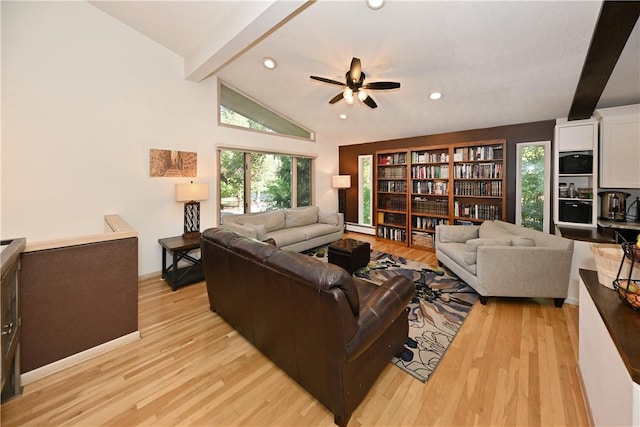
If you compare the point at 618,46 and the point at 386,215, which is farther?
the point at 386,215

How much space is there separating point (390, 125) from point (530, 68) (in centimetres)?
232

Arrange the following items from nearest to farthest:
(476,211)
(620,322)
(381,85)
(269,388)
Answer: (620,322) < (269,388) < (381,85) < (476,211)

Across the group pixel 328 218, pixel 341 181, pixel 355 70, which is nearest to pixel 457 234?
pixel 328 218

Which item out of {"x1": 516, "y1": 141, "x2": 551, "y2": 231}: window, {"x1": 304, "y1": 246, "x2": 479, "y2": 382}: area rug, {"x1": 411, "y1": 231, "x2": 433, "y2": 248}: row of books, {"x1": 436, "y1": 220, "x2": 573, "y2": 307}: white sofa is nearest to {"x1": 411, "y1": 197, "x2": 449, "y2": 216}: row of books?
{"x1": 411, "y1": 231, "x2": 433, "y2": 248}: row of books

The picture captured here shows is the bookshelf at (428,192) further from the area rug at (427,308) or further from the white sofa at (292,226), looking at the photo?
the white sofa at (292,226)

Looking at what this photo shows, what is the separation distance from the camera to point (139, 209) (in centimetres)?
351

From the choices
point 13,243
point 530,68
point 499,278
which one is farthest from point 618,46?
point 13,243

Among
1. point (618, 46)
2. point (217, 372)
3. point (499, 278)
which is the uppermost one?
point (618, 46)

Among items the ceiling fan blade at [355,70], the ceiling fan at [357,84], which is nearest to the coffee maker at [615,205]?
the ceiling fan at [357,84]

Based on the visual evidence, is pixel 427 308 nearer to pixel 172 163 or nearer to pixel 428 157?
pixel 428 157

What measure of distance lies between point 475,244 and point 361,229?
11.7ft

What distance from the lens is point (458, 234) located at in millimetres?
3756

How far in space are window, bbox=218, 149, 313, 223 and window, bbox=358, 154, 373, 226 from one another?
1.25m

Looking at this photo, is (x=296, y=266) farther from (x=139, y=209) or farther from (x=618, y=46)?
(x=139, y=209)
